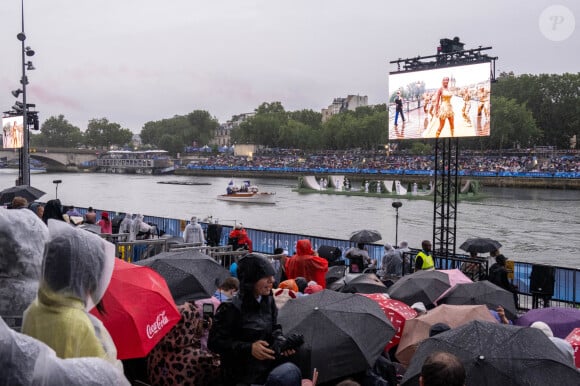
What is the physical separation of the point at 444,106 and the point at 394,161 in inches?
3081

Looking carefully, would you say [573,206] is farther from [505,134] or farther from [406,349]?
[406,349]

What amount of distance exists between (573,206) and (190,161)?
10167 cm

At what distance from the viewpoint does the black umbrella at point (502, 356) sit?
11.6 feet

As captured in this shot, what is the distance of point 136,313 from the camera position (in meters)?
4.18

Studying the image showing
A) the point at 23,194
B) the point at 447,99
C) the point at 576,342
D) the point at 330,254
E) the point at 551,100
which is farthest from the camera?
the point at 551,100

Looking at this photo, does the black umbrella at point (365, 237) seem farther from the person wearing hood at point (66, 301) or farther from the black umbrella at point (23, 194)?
the person wearing hood at point (66, 301)

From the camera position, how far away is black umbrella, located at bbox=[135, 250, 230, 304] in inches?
229

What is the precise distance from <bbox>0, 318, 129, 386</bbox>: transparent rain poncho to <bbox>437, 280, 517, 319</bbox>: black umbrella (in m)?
5.78

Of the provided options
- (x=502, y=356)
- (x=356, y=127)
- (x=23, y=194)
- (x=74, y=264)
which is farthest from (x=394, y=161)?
(x=74, y=264)

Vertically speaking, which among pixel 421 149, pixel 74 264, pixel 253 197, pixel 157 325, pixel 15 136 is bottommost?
pixel 253 197

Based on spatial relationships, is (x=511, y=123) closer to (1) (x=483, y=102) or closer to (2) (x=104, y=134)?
(1) (x=483, y=102)

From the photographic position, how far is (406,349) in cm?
545

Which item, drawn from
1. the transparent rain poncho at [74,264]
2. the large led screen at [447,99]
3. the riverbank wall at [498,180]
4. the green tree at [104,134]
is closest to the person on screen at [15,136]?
the large led screen at [447,99]

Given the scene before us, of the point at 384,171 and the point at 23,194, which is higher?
the point at 23,194
